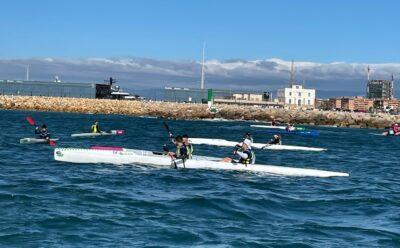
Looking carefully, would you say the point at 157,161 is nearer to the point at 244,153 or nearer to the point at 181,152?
the point at 181,152

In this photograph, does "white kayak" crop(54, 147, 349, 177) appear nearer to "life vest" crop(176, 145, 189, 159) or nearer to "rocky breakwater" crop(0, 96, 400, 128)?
"life vest" crop(176, 145, 189, 159)

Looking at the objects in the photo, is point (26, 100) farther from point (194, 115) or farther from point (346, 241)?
point (346, 241)

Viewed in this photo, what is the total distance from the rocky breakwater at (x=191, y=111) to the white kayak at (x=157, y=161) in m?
99.9

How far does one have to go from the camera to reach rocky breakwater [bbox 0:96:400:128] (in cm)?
13088

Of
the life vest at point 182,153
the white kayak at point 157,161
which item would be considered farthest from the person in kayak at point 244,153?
the life vest at point 182,153

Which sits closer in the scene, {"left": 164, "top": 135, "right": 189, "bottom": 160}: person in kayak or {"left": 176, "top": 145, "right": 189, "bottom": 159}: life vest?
{"left": 164, "top": 135, "right": 189, "bottom": 160}: person in kayak

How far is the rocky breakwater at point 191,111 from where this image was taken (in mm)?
130875

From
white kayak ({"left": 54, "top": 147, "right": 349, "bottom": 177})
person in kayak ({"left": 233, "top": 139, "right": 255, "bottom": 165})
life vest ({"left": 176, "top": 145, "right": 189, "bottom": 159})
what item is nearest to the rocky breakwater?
white kayak ({"left": 54, "top": 147, "right": 349, "bottom": 177})

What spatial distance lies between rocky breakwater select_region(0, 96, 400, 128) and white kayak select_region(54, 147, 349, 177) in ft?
328

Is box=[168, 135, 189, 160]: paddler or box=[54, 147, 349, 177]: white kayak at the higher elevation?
box=[168, 135, 189, 160]: paddler

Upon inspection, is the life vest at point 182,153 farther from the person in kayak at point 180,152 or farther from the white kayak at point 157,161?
the white kayak at point 157,161

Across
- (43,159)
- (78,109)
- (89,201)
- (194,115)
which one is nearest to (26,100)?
(78,109)

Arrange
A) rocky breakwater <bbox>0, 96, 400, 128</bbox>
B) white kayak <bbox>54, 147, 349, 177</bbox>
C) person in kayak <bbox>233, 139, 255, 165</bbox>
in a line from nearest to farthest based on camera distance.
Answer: white kayak <bbox>54, 147, 349, 177</bbox>
person in kayak <bbox>233, 139, 255, 165</bbox>
rocky breakwater <bbox>0, 96, 400, 128</bbox>

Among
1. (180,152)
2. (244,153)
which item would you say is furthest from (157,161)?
(244,153)
